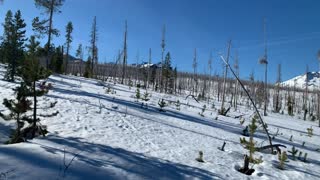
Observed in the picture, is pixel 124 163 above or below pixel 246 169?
above

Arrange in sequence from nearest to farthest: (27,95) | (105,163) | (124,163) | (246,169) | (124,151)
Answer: (105,163) < (124,163) < (124,151) < (246,169) < (27,95)

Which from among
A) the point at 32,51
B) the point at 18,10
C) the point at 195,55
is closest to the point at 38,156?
the point at 32,51

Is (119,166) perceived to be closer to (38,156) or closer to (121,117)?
(38,156)

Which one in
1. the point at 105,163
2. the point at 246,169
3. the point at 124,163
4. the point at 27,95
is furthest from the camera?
the point at 27,95

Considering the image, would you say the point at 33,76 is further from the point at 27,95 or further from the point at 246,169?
the point at 246,169

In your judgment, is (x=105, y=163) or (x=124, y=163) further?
(x=124, y=163)

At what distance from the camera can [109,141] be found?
10.2m

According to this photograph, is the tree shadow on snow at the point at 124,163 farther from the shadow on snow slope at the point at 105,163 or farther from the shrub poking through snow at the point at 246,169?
the shrub poking through snow at the point at 246,169

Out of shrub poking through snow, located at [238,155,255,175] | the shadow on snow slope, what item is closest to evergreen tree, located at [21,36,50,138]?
the shadow on snow slope

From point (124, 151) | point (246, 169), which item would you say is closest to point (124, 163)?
point (124, 151)

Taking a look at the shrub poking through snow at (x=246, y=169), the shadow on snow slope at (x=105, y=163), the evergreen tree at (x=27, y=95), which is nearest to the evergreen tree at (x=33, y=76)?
the evergreen tree at (x=27, y=95)

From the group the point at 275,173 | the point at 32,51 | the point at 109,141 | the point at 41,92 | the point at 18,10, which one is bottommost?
the point at 275,173

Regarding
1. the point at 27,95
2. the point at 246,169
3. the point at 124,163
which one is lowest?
the point at 246,169

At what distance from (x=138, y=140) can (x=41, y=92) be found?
12.3ft
